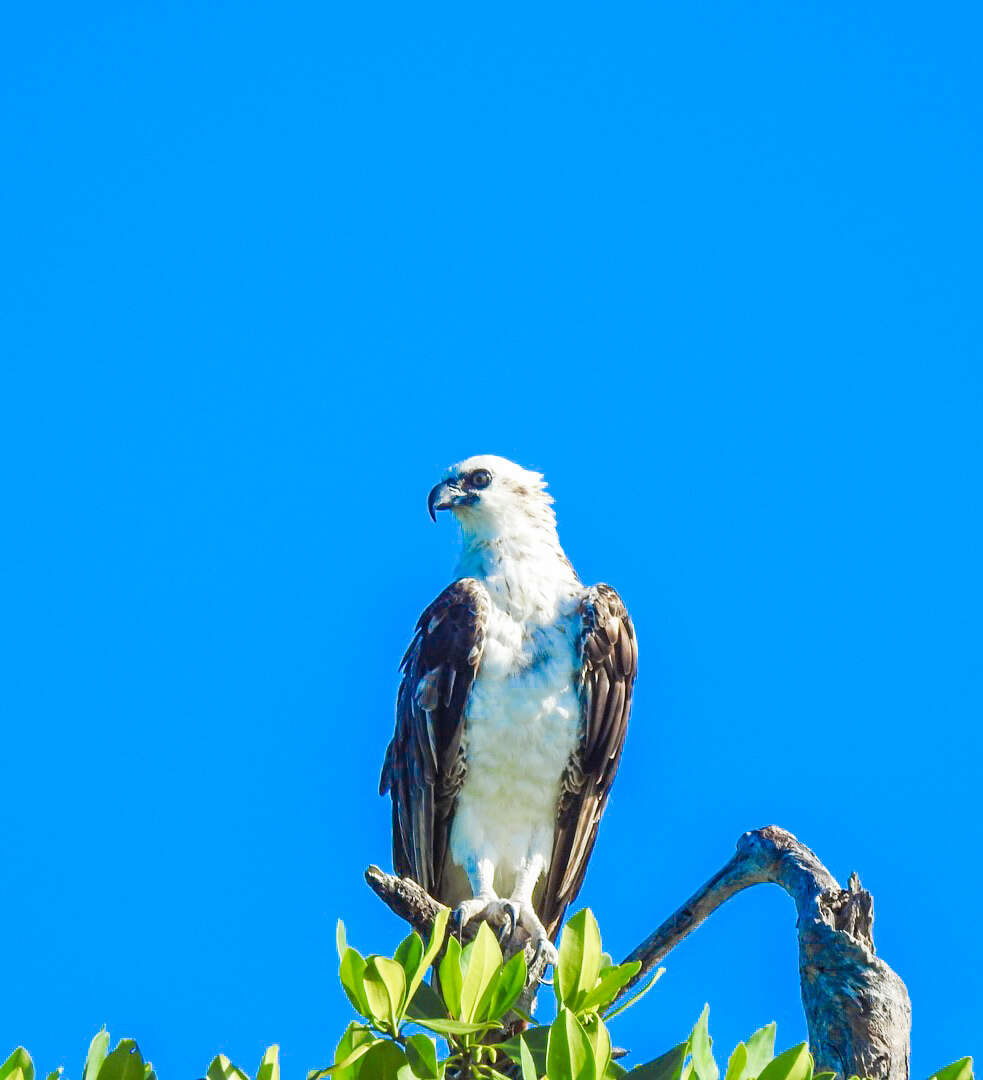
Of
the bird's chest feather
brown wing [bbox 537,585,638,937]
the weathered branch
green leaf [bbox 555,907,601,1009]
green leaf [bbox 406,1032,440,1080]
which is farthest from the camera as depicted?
brown wing [bbox 537,585,638,937]

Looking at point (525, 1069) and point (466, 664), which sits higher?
point (466, 664)

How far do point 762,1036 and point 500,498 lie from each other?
5577 mm

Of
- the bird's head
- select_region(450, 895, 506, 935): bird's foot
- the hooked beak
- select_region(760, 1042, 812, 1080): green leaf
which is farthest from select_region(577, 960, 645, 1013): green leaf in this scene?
the hooked beak

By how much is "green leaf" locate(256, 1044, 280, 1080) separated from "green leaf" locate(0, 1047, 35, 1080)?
0.57m

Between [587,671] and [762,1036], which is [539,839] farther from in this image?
[762,1036]

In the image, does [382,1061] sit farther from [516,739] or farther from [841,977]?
[516,739]

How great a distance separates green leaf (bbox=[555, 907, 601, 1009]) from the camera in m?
4.41

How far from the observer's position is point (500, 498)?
9375 millimetres

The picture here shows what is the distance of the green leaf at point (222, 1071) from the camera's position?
407 cm

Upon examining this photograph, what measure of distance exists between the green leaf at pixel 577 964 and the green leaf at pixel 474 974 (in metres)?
0.18

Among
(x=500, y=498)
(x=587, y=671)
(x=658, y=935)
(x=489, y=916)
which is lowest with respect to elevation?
(x=658, y=935)

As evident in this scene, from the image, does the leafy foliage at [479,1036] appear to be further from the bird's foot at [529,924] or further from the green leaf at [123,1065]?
the bird's foot at [529,924]

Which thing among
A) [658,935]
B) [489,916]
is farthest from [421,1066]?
[489,916]

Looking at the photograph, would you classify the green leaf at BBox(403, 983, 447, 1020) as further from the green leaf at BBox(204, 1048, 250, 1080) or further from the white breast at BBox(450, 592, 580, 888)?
the white breast at BBox(450, 592, 580, 888)
